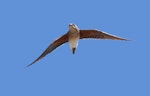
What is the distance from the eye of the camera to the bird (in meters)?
28.4

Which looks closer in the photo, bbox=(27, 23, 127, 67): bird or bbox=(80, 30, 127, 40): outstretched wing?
bbox=(27, 23, 127, 67): bird

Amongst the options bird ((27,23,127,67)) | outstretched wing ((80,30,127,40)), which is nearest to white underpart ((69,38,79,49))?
bird ((27,23,127,67))

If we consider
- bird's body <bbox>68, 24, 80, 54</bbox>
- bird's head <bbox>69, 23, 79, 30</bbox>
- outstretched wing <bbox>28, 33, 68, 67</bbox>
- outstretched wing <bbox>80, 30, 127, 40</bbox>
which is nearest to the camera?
bird's head <bbox>69, 23, 79, 30</bbox>

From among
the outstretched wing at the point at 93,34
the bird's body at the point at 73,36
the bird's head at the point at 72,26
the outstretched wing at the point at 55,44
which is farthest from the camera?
the outstretched wing at the point at 55,44

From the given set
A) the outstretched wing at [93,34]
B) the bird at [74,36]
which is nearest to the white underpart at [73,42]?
the bird at [74,36]

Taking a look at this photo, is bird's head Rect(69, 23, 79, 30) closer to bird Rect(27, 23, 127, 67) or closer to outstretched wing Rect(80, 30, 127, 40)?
bird Rect(27, 23, 127, 67)

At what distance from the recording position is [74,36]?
93.5 ft

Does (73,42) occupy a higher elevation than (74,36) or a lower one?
lower

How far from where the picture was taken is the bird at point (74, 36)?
28.4 m

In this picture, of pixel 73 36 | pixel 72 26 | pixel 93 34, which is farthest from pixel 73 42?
pixel 93 34

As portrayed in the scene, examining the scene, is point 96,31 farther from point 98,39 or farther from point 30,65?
point 30,65

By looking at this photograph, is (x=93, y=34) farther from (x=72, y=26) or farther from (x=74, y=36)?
(x=72, y=26)

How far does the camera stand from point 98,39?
28.7 metres

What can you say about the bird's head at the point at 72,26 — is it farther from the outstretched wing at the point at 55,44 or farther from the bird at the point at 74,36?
the outstretched wing at the point at 55,44
